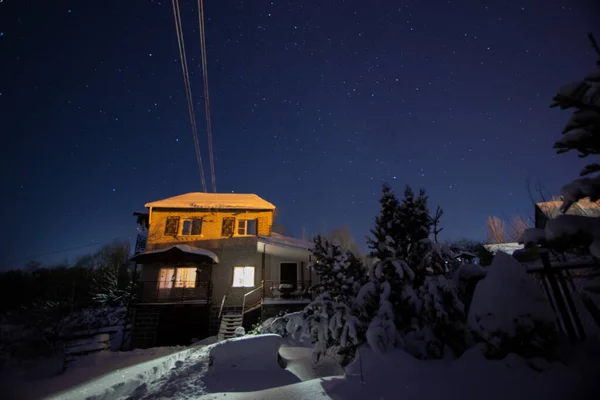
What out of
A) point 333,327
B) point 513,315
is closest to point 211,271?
point 333,327

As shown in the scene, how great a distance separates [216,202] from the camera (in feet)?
73.5

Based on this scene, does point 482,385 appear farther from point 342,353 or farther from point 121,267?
point 121,267

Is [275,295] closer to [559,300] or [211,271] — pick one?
[211,271]

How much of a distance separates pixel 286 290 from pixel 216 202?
31.0 feet

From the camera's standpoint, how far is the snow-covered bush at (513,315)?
3.61 metres

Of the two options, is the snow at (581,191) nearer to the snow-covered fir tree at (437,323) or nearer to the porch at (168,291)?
the snow-covered fir tree at (437,323)

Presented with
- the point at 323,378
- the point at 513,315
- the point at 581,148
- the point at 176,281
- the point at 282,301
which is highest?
the point at 581,148

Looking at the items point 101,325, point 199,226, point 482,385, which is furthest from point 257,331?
point 101,325

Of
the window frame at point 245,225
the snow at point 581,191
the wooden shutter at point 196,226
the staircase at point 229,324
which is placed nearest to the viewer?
the snow at point 581,191

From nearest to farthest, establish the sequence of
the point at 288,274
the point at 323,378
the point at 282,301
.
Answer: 1. the point at 323,378
2. the point at 282,301
3. the point at 288,274

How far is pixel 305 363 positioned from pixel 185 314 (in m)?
14.1

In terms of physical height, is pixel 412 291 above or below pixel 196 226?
below

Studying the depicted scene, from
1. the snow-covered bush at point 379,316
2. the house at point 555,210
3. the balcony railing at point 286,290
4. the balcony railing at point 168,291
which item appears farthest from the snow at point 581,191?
the balcony railing at point 168,291

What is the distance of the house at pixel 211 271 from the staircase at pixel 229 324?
55mm
